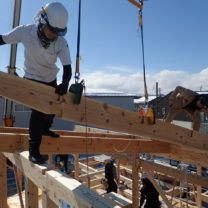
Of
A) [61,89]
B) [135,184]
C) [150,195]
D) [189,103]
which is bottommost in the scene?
[150,195]

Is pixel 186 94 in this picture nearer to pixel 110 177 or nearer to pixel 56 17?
pixel 56 17

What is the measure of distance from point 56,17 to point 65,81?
584mm

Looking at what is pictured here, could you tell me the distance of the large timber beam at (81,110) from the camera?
1827 millimetres

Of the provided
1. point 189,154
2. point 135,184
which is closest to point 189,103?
point 189,154

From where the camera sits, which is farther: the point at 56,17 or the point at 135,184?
the point at 135,184

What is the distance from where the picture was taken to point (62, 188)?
1.73 metres

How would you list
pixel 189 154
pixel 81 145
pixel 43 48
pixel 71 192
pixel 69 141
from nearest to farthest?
pixel 71 192
pixel 43 48
pixel 69 141
pixel 81 145
pixel 189 154

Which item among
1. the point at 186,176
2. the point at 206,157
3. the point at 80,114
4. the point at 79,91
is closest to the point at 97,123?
the point at 80,114

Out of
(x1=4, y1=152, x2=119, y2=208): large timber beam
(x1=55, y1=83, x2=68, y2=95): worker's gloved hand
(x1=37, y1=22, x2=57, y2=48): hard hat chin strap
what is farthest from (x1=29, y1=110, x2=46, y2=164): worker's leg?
(x1=37, y1=22, x2=57, y2=48): hard hat chin strap

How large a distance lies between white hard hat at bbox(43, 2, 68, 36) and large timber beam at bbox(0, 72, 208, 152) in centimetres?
56

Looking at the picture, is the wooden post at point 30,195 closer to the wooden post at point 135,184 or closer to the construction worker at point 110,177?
the wooden post at point 135,184

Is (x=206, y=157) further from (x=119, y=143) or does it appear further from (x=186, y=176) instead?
(x=119, y=143)

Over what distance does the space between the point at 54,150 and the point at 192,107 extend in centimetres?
322

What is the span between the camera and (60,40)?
231cm
